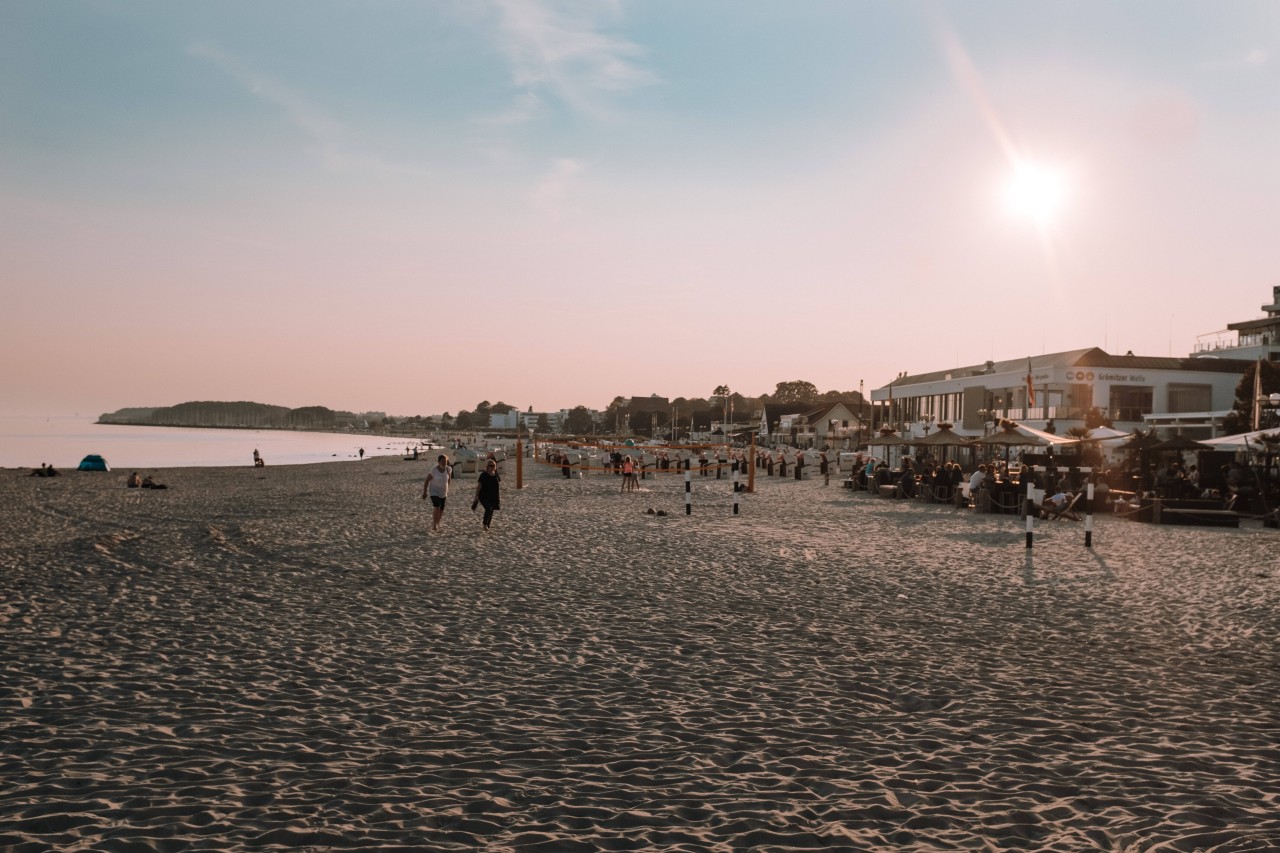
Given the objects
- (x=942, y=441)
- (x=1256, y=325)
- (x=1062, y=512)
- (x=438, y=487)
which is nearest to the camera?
(x=438, y=487)

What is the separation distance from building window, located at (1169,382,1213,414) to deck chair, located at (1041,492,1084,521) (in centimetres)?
4521

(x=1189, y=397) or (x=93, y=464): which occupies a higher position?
(x=1189, y=397)

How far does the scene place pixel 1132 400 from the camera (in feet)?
199

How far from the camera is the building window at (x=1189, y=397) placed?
6131cm

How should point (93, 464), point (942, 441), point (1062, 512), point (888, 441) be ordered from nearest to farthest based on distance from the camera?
point (1062, 512)
point (942, 441)
point (888, 441)
point (93, 464)

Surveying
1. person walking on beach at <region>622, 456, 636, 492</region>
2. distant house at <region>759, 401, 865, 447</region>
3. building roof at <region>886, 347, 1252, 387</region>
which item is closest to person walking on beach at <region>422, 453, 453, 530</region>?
person walking on beach at <region>622, 456, 636, 492</region>

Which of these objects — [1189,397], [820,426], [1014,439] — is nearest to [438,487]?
[1014,439]

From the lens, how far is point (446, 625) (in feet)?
31.2

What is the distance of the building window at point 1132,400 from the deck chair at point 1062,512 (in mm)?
42017

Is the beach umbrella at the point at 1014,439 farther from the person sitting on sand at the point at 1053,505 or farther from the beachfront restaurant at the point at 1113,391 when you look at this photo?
the beachfront restaurant at the point at 1113,391

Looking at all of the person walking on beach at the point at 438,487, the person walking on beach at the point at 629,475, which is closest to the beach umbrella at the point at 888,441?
the person walking on beach at the point at 629,475

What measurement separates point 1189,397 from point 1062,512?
155 ft

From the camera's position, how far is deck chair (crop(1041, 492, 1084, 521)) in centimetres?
2325

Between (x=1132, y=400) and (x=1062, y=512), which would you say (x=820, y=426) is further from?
(x=1062, y=512)
